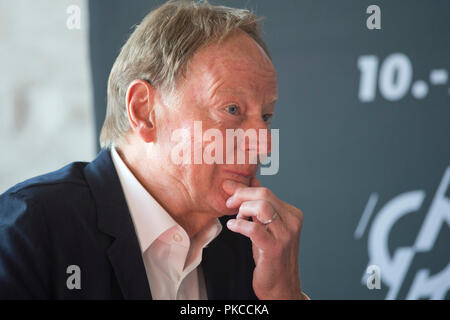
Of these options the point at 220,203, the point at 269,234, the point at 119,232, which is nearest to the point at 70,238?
the point at 119,232

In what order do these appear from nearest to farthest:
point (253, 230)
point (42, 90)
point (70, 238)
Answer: point (70, 238) → point (253, 230) → point (42, 90)

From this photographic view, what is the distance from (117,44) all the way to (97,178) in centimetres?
123

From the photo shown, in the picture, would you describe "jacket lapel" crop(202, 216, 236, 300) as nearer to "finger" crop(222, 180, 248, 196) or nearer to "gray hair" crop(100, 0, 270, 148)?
"finger" crop(222, 180, 248, 196)

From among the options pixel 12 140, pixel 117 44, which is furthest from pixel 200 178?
pixel 117 44

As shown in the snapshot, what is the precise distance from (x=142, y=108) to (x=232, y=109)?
0.81 ft

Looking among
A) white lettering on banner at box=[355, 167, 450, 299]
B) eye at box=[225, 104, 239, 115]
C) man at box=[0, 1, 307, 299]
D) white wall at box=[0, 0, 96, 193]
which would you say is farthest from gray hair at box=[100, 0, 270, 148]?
white lettering on banner at box=[355, 167, 450, 299]

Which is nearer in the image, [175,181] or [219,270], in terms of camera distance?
[175,181]

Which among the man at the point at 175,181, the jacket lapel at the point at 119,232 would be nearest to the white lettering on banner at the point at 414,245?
the man at the point at 175,181

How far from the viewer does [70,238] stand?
1077mm

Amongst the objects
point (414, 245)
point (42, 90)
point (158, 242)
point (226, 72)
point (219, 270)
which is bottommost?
point (414, 245)

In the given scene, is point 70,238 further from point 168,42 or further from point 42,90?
point 42,90

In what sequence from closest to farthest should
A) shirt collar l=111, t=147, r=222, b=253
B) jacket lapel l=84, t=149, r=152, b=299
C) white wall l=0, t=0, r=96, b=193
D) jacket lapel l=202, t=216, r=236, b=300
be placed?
jacket lapel l=84, t=149, r=152, b=299 → shirt collar l=111, t=147, r=222, b=253 → jacket lapel l=202, t=216, r=236, b=300 → white wall l=0, t=0, r=96, b=193

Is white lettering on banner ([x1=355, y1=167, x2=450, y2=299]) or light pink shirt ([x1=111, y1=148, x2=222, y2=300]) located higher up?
light pink shirt ([x1=111, y1=148, x2=222, y2=300])

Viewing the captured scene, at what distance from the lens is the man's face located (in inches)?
48.1
